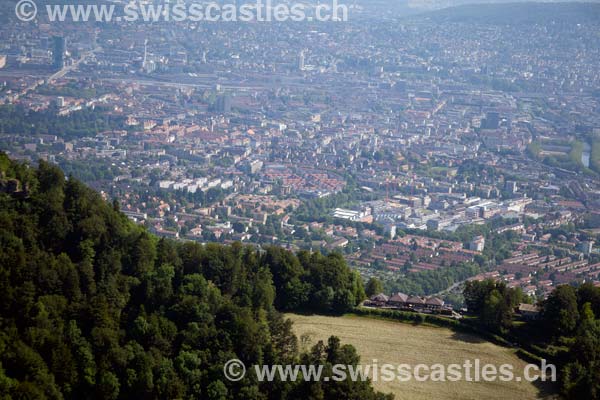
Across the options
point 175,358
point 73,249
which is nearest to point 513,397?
point 175,358

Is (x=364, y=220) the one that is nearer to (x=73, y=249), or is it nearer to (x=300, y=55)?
(x=73, y=249)

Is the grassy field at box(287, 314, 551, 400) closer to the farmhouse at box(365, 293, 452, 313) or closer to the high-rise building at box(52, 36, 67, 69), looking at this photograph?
the farmhouse at box(365, 293, 452, 313)

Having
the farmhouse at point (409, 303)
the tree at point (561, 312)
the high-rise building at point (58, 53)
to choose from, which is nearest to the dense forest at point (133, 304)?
the farmhouse at point (409, 303)

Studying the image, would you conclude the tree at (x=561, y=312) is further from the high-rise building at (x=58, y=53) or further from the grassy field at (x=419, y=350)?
the high-rise building at (x=58, y=53)

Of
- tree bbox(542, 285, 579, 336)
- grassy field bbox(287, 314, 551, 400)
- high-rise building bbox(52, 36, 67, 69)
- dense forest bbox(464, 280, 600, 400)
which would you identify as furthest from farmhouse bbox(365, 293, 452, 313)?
high-rise building bbox(52, 36, 67, 69)

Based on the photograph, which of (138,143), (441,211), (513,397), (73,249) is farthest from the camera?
(138,143)

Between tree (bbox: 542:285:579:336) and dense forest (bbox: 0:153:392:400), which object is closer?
dense forest (bbox: 0:153:392:400)

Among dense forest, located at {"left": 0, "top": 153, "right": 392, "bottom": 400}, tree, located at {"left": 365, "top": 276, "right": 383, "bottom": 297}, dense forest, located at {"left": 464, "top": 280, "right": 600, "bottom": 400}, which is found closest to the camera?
dense forest, located at {"left": 0, "top": 153, "right": 392, "bottom": 400}
